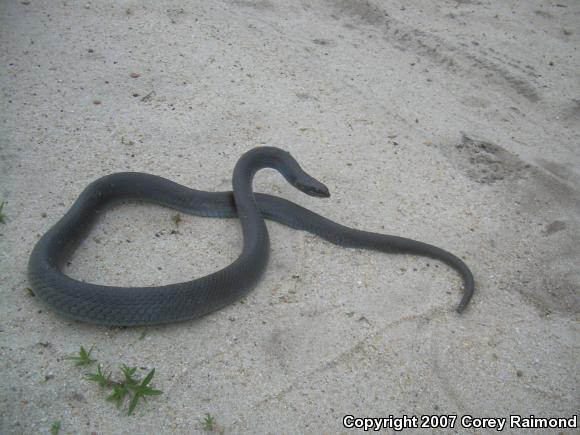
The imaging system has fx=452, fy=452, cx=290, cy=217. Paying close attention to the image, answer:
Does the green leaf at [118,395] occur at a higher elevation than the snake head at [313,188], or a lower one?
lower

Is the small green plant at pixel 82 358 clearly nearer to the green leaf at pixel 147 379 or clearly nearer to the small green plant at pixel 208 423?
the green leaf at pixel 147 379

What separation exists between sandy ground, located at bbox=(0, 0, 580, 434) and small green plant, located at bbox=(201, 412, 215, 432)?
1.7 inches

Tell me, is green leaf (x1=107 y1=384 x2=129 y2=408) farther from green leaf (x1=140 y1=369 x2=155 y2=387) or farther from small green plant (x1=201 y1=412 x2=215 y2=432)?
small green plant (x1=201 y1=412 x2=215 y2=432)

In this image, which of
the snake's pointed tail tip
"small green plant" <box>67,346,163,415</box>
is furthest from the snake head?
"small green plant" <box>67,346,163,415</box>

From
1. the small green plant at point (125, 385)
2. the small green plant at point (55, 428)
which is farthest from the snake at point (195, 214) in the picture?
the small green plant at point (55, 428)

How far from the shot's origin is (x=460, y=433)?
8.52ft

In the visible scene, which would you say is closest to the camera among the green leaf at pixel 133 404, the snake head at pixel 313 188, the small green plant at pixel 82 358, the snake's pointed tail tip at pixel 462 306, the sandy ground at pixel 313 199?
the green leaf at pixel 133 404

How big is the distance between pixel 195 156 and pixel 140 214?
89 cm

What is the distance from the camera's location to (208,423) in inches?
96.2

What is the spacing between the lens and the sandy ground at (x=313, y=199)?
2717mm

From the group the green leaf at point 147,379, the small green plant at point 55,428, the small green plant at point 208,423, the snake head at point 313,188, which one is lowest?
the small green plant at point 55,428

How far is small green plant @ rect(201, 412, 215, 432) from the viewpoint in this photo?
245 centimetres

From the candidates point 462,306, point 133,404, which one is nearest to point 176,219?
point 133,404

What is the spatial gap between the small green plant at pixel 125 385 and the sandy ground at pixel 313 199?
0.21ft
